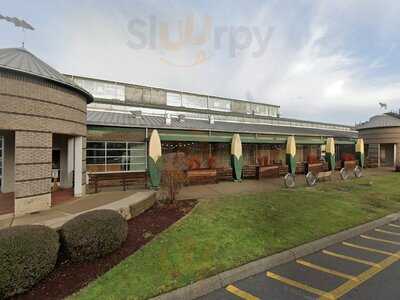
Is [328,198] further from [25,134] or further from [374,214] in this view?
[25,134]

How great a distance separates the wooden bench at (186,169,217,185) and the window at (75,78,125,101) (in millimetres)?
13418

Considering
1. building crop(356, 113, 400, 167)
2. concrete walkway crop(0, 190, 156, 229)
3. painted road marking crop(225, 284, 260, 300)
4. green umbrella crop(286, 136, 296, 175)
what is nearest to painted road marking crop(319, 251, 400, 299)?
painted road marking crop(225, 284, 260, 300)

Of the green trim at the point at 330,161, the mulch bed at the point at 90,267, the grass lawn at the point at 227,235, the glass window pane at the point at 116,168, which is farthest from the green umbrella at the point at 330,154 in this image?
the mulch bed at the point at 90,267

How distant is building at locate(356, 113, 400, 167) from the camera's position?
2806cm

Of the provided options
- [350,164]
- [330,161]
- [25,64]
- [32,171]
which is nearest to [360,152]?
[350,164]

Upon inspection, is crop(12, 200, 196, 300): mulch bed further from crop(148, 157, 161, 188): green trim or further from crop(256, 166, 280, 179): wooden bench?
crop(256, 166, 280, 179): wooden bench

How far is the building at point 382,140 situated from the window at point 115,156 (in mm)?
25979

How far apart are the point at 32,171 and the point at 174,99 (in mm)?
20979

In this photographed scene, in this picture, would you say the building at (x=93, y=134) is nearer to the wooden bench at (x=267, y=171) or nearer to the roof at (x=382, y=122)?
the wooden bench at (x=267, y=171)

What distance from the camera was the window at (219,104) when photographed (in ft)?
99.6

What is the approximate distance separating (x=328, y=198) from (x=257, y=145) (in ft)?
39.7

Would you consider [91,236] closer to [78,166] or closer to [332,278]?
→ [332,278]

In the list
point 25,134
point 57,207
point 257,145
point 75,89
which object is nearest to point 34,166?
point 25,134

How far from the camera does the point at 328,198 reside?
1092cm
